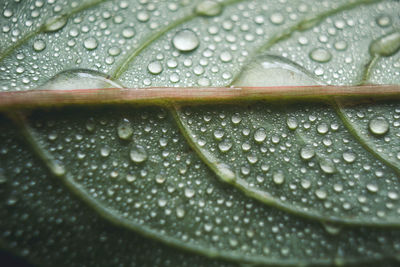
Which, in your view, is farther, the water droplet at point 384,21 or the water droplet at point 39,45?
the water droplet at point 384,21

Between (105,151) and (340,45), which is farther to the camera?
(340,45)

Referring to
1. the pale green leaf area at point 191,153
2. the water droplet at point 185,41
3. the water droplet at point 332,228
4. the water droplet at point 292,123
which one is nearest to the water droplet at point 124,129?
the pale green leaf area at point 191,153

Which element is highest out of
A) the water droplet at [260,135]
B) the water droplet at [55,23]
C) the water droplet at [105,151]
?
the water droplet at [55,23]

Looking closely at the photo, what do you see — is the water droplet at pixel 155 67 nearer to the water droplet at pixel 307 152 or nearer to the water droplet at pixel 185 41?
the water droplet at pixel 185 41

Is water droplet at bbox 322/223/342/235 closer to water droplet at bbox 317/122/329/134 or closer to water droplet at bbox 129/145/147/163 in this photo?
water droplet at bbox 317/122/329/134

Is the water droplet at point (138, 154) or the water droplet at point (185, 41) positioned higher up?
the water droplet at point (185, 41)

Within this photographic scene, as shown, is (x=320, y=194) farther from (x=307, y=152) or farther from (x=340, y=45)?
(x=340, y=45)

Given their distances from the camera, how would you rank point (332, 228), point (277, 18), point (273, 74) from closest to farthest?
point (332, 228)
point (273, 74)
point (277, 18)

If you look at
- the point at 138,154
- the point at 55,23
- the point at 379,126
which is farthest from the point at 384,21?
the point at 55,23
